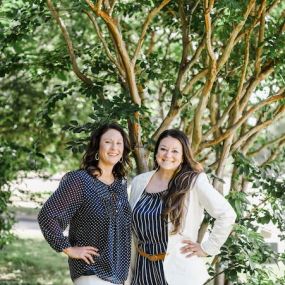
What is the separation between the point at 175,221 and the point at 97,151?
619 millimetres

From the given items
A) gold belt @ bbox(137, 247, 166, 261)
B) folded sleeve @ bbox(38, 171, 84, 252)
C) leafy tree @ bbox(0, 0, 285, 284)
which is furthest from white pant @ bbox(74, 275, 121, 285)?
leafy tree @ bbox(0, 0, 285, 284)

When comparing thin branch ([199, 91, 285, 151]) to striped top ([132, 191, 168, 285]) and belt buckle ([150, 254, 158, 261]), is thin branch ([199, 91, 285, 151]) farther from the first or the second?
belt buckle ([150, 254, 158, 261])

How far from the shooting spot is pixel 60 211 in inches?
139

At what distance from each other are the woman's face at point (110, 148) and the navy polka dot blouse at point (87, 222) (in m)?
0.14

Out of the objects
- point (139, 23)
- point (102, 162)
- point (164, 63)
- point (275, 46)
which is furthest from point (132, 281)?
point (139, 23)

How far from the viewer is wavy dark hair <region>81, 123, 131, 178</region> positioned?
374cm

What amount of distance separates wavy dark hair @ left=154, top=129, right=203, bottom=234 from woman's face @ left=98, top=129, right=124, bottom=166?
0.32 meters

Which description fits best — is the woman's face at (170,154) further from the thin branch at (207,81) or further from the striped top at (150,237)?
the thin branch at (207,81)

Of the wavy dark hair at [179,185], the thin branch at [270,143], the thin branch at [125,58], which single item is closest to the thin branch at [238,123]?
the thin branch at [125,58]

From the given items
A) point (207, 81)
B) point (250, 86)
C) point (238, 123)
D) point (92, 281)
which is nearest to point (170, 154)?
point (92, 281)

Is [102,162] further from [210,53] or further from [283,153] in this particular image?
[283,153]

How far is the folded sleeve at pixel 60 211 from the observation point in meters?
3.53

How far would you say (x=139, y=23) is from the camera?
8.21 metres

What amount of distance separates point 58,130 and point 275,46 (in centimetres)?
622
